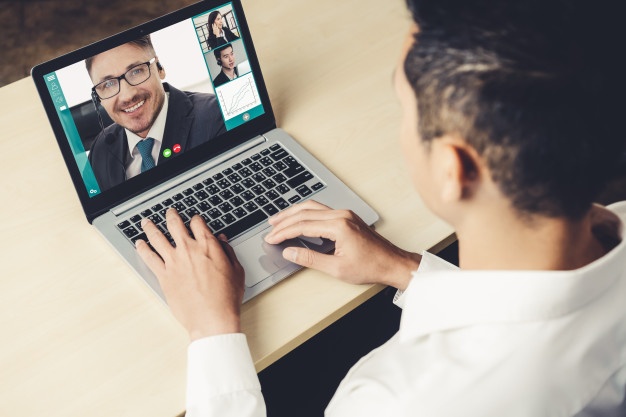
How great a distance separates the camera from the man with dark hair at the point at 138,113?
106 centimetres

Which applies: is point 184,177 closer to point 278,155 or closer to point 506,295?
point 278,155

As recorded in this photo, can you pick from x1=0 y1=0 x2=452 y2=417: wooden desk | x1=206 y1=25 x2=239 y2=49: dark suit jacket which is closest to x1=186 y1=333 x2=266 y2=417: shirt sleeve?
x1=0 y1=0 x2=452 y2=417: wooden desk

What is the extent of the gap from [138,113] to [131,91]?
36 mm

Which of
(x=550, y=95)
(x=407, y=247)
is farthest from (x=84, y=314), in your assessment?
(x=550, y=95)

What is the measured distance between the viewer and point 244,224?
1071mm

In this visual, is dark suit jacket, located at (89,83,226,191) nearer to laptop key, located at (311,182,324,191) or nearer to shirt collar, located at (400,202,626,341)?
laptop key, located at (311,182,324,191)

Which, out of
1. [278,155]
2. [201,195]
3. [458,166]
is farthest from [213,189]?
[458,166]

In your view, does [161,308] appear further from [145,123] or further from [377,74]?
[377,74]

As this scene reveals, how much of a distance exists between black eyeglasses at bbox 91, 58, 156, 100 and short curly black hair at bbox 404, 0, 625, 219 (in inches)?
21.2

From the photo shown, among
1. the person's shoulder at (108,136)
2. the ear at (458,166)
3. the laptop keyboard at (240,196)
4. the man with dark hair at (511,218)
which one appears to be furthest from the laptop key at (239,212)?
the ear at (458,166)

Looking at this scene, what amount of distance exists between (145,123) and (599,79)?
2.31 ft

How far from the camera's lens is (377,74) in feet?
4.42

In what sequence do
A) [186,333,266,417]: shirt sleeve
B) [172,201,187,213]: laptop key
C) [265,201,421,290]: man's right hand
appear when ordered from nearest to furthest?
[186,333,266,417]: shirt sleeve
[265,201,421,290]: man's right hand
[172,201,187,213]: laptop key

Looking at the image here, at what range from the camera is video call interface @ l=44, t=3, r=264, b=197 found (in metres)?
1.05
